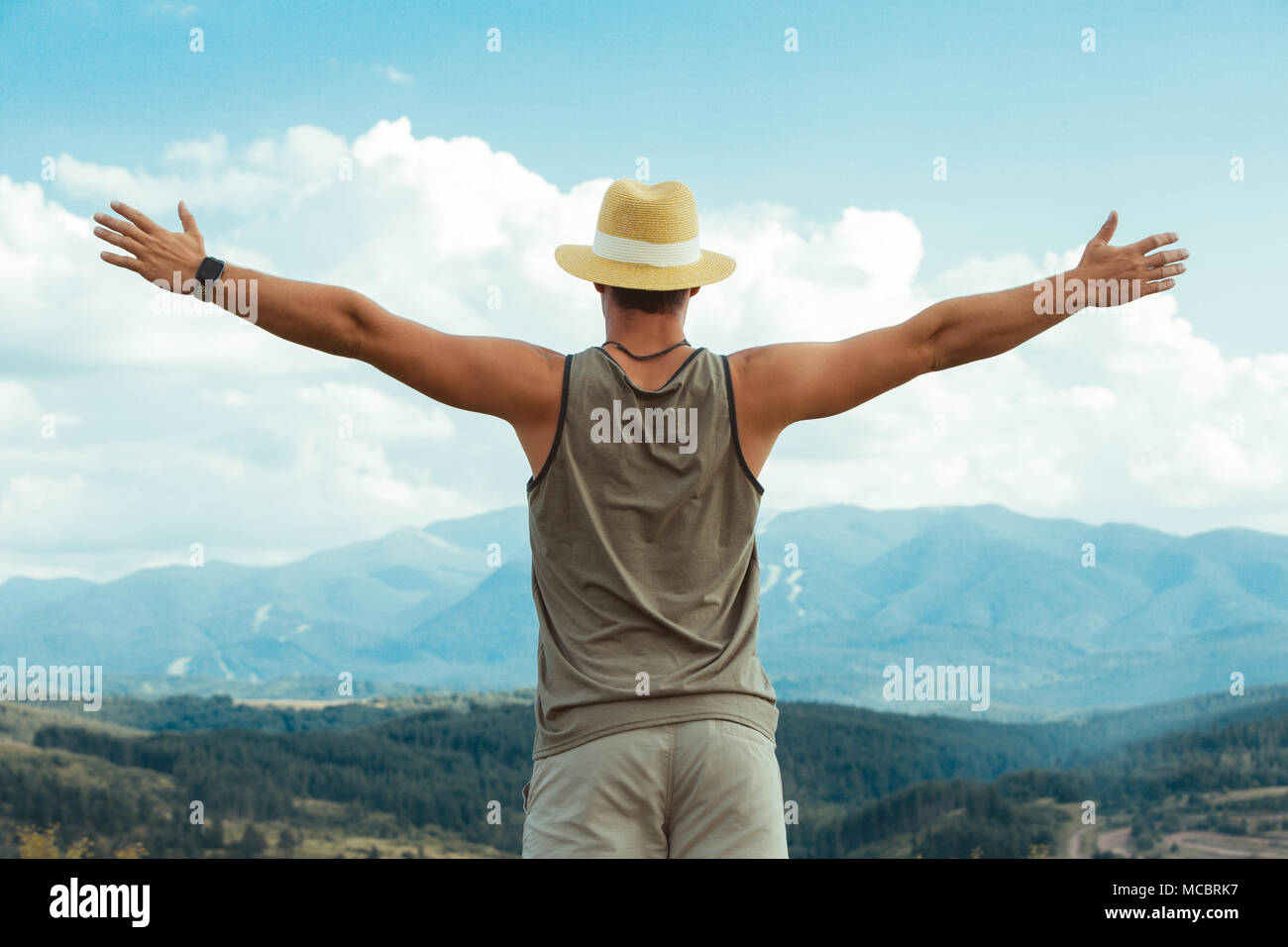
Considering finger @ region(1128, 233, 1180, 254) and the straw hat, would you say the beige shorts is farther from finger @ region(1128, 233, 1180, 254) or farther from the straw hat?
finger @ region(1128, 233, 1180, 254)

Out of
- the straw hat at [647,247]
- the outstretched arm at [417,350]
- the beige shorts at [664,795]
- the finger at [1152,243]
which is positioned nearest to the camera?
the beige shorts at [664,795]

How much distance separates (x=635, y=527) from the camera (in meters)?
3.35

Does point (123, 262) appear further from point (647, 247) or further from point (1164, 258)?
point (1164, 258)

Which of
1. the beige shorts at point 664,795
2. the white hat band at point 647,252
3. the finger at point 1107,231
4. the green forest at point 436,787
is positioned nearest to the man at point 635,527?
the beige shorts at point 664,795

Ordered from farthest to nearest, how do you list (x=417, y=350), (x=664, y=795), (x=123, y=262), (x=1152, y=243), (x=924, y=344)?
1. (x=1152, y=243)
2. (x=924, y=344)
3. (x=123, y=262)
4. (x=417, y=350)
5. (x=664, y=795)

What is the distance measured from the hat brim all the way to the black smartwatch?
109 centimetres

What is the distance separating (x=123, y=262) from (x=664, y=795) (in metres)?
2.32

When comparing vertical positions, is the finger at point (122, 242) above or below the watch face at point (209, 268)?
above

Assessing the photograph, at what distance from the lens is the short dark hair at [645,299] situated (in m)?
3.70

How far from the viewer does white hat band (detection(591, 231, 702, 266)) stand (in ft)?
12.4

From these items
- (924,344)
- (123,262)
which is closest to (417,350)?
(123,262)

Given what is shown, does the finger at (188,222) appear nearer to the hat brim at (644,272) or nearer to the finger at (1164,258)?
the hat brim at (644,272)

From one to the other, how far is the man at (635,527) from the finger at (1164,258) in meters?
1.13

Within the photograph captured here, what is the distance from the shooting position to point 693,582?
3.38 m
